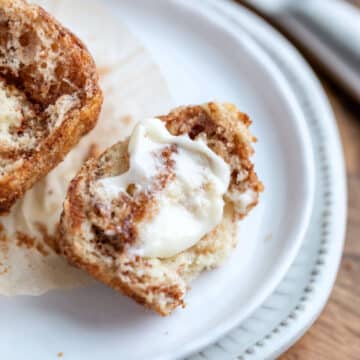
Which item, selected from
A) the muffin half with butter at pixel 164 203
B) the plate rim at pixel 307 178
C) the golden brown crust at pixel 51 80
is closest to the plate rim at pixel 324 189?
the plate rim at pixel 307 178

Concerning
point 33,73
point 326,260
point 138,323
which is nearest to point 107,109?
point 33,73

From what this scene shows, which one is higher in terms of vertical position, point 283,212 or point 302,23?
point 302,23

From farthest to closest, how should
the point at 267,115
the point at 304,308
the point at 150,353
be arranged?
1. the point at 267,115
2. the point at 304,308
3. the point at 150,353

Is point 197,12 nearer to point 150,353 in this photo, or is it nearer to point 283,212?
point 283,212

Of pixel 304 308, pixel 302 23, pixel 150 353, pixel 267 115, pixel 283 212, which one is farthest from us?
pixel 302 23

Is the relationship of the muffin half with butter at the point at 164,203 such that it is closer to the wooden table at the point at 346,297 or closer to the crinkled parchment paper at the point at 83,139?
the crinkled parchment paper at the point at 83,139

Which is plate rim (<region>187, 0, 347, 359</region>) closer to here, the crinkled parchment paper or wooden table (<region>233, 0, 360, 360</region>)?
wooden table (<region>233, 0, 360, 360</region>)

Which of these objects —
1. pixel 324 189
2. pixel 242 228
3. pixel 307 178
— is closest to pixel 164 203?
pixel 242 228
